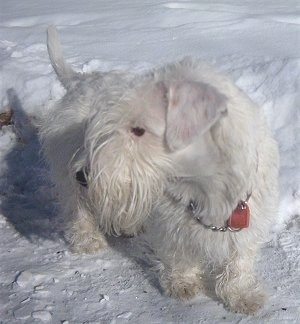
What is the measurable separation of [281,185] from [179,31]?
256cm

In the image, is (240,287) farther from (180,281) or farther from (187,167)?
(187,167)

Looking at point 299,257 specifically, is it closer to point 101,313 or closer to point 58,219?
point 101,313

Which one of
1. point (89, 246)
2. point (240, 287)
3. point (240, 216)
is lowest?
point (89, 246)

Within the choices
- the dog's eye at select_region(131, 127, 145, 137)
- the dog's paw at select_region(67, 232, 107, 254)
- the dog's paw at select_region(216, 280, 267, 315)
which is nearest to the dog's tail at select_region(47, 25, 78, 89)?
the dog's paw at select_region(67, 232, 107, 254)

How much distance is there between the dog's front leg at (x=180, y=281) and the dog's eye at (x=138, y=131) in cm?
118

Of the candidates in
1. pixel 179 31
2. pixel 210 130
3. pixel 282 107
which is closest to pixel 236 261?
pixel 210 130

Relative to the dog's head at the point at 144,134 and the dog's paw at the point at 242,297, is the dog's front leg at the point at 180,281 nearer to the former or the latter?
the dog's paw at the point at 242,297

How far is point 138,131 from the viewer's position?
9.24 ft

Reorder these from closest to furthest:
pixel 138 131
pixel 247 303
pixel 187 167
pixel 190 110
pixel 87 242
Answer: pixel 190 110
pixel 138 131
pixel 187 167
pixel 247 303
pixel 87 242

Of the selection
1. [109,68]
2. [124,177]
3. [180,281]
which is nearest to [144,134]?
[124,177]

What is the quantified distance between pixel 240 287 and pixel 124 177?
3.78 feet

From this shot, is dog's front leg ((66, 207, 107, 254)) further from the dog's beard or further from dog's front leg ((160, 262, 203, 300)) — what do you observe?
the dog's beard

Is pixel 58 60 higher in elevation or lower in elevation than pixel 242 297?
higher

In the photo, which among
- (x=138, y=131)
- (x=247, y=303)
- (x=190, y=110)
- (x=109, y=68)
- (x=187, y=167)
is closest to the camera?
(x=190, y=110)
